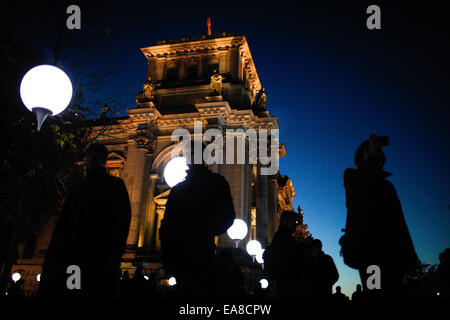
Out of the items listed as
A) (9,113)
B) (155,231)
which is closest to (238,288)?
(9,113)

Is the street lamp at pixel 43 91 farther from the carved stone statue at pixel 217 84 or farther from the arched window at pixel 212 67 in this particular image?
the arched window at pixel 212 67

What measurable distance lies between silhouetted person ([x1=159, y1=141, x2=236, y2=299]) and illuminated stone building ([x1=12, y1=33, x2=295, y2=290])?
18827 millimetres

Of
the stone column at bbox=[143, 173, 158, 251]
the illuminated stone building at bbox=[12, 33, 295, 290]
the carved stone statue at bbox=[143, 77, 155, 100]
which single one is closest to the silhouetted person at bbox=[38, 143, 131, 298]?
the illuminated stone building at bbox=[12, 33, 295, 290]

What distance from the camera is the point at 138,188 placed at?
2583cm

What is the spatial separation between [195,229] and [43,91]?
4.30 metres

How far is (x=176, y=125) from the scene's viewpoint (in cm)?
2744

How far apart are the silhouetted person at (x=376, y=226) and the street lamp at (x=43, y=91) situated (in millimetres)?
5609

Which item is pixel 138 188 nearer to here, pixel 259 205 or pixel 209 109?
pixel 209 109

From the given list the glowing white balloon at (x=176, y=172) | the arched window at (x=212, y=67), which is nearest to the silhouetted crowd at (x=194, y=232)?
the glowing white balloon at (x=176, y=172)

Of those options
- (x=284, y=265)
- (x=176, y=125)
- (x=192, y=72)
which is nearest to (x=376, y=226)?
(x=284, y=265)

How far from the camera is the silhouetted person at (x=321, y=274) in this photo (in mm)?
6578

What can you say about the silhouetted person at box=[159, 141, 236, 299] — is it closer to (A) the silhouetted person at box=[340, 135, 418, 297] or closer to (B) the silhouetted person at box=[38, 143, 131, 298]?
(B) the silhouetted person at box=[38, 143, 131, 298]

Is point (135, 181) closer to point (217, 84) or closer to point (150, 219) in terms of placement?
point (150, 219)

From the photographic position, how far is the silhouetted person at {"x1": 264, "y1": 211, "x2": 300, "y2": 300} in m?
5.71
